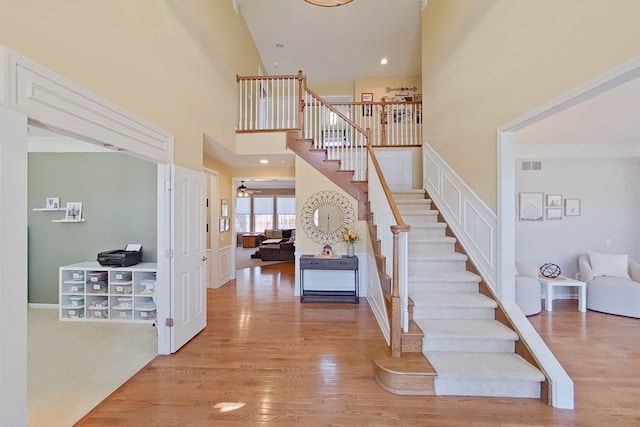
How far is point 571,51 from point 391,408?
9.87ft

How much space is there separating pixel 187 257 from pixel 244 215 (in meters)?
10.5

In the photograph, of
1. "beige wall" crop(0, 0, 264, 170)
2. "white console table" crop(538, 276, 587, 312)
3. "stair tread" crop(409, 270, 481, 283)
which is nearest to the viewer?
"beige wall" crop(0, 0, 264, 170)

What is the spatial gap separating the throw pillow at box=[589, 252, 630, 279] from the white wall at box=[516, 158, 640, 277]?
0.40m

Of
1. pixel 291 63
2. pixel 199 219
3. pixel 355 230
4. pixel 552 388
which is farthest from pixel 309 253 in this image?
pixel 291 63

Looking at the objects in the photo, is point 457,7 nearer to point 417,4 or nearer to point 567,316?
point 417,4

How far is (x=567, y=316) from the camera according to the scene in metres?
3.93

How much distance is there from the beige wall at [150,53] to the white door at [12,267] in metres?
0.55

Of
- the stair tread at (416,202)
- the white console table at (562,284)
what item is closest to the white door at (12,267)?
the stair tread at (416,202)

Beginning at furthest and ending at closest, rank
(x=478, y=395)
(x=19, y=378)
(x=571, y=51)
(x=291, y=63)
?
(x=291, y=63) < (x=478, y=395) < (x=571, y=51) < (x=19, y=378)

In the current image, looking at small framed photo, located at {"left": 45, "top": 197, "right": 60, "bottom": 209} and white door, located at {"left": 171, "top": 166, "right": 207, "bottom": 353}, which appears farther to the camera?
small framed photo, located at {"left": 45, "top": 197, "right": 60, "bottom": 209}

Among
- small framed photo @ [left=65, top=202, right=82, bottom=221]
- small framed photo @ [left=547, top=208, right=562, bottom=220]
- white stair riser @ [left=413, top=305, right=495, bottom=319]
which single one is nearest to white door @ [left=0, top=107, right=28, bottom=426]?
white stair riser @ [left=413, top=305, right=495, bottom=319]

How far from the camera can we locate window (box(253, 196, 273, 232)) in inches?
530

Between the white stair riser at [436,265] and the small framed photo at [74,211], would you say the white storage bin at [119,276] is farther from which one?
the white stair riser at [436,265]

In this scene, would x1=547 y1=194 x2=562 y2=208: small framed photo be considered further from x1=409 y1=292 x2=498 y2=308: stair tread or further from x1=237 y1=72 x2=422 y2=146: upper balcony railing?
x1=409 y1=292 x2=498 y2=308: stair tread
